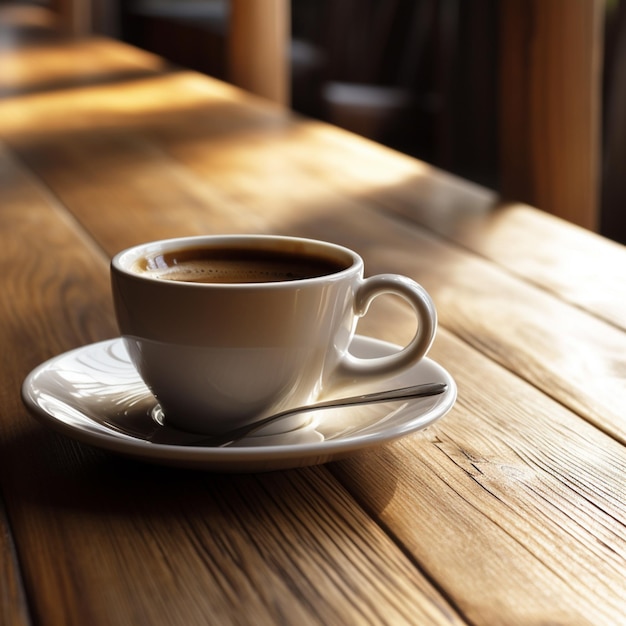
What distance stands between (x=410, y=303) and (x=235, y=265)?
97 millimetres

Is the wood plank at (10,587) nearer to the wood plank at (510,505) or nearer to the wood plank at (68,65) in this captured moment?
the wood plank at (510,505)

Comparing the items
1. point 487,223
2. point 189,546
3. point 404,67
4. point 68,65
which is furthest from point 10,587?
point 404,67

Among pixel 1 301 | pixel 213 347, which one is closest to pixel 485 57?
pixel 1 301

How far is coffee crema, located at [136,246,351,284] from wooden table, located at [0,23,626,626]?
0.31 feet

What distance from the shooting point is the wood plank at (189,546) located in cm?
35

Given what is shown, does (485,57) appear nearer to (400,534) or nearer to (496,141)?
(496,141)

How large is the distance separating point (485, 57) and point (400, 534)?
12.7 feet

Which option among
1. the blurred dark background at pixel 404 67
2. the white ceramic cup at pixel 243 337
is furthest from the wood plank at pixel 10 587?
the blurred dark background at pixel 404 67

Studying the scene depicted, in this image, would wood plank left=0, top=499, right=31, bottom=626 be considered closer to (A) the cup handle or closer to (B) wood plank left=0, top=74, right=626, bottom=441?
(A) the cup handle

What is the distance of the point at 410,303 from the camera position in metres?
0.48

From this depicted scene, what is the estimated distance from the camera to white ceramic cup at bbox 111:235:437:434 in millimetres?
451

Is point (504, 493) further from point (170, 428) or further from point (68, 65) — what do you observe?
point (68, 65)

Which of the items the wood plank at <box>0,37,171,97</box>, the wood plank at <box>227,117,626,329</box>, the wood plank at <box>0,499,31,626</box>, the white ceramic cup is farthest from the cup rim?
the wood plank at <box>0,37,171,97</box>

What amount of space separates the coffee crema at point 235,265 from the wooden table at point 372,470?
3.7 inches
